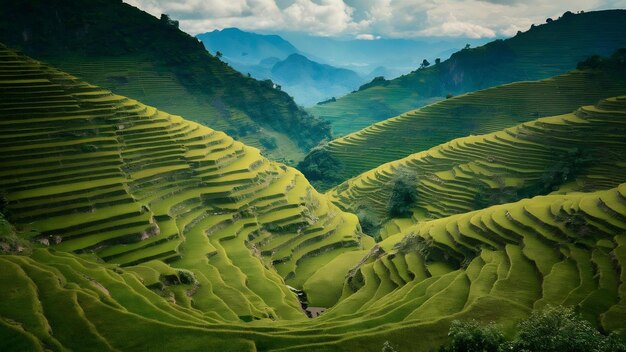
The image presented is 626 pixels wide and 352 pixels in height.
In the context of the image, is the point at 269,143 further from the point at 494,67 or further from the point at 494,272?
the point at 494,67

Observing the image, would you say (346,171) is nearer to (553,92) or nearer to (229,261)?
(553,92)

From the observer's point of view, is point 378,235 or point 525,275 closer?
point 525,275

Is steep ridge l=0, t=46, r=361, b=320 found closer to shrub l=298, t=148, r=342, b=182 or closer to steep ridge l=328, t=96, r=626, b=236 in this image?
steep ridge l=328, t=96, r=626, b=236

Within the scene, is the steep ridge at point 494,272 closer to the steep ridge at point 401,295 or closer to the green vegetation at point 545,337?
the steep ridge at point 401,295

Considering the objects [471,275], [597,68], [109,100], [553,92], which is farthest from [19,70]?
[597,68]

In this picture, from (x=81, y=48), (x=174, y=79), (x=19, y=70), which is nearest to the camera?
(x=19, y=70)

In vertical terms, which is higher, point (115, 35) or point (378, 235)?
point (115, 35)

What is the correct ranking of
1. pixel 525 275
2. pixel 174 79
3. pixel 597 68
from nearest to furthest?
1. pixel 525 275
2. pixel 597 68
3. pixel 174 79
